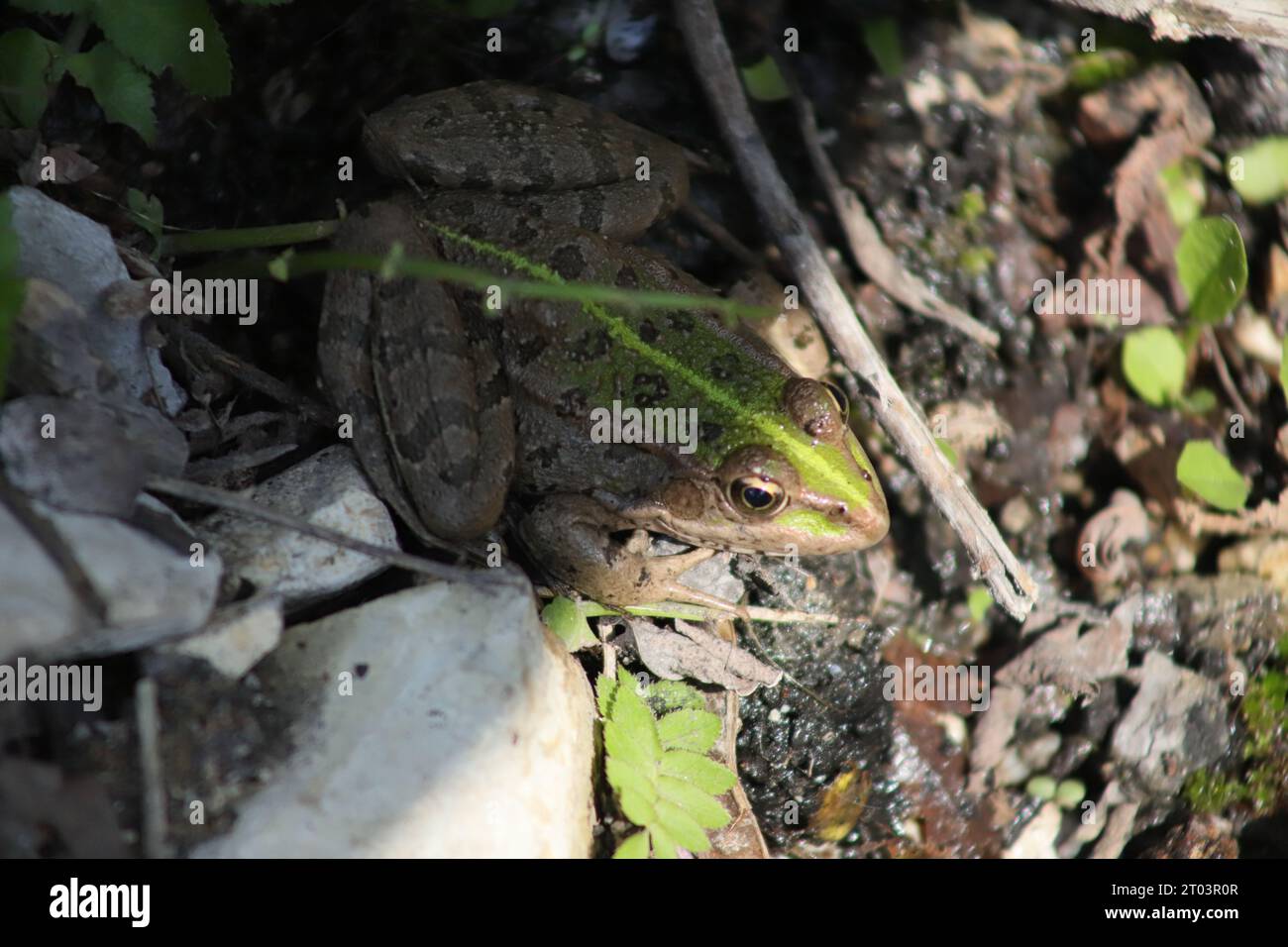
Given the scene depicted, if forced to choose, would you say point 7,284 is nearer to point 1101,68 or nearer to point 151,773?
point 151,773

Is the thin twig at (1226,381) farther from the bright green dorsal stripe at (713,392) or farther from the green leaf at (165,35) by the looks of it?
the green leaf at (165,35)

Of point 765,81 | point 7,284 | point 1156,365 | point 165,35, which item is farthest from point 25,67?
point 1156,365

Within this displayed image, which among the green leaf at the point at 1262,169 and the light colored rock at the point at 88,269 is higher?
the green leaf at the point at 1262,169

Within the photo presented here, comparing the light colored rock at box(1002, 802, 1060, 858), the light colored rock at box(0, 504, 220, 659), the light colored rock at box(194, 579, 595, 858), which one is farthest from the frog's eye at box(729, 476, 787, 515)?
the light colored rock at box(1002, 802, 1060, 858)

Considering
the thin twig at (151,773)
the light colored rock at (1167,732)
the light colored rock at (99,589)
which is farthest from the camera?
the light colored rock at (1167,732)

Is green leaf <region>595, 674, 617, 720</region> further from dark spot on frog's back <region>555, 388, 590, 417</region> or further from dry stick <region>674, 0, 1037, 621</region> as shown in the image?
dry stick <region>674, 0, 1037, 621</region>

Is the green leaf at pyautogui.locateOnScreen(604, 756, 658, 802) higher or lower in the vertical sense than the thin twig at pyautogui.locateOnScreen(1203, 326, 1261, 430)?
lower

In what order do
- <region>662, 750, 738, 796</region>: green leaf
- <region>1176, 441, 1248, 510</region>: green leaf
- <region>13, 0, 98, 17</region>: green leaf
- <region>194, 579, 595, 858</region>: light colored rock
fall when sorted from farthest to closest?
1. <region>1176, 441, 1248, 510</region>: green leaf
2. <region>662, 750, 738, 796</region>: green leaf
3. <region>13, 0, 98, 17</region>: green leaf
4. <region>194, 579, 595, 858</region>: light colored rock

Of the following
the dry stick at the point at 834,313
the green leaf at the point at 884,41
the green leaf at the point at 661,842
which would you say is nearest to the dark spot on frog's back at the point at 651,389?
the dry stick at the point at 834,313
